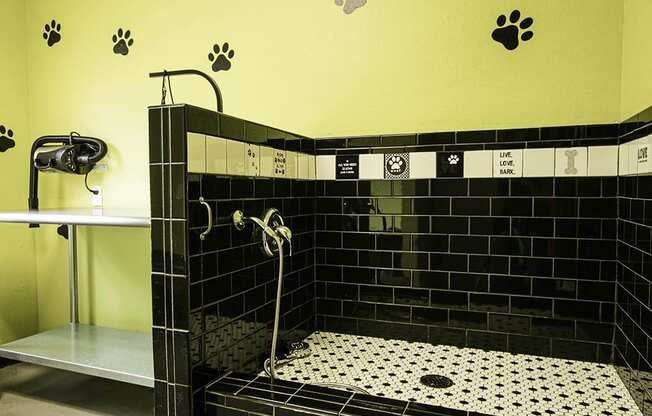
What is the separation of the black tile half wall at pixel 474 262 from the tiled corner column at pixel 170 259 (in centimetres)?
80

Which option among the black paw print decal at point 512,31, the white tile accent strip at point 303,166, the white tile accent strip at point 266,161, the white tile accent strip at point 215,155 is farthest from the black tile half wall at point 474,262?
the white tile accent strip at point 215,155

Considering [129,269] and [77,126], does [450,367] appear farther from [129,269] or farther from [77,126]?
[77,126]

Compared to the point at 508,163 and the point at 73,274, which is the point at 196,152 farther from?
the point at 73,274

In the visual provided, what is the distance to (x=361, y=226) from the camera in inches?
70.6

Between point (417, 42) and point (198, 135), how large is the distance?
39.9 inches

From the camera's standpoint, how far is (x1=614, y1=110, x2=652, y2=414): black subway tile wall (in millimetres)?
1133

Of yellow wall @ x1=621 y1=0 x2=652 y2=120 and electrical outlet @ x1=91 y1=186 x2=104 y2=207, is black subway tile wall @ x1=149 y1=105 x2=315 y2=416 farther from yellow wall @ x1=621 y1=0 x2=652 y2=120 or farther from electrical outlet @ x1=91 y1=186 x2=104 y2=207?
electrical outlet @ x1=91 y1=186 x2=104 y2=207

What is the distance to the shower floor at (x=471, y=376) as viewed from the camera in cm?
120

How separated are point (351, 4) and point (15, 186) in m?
2.07

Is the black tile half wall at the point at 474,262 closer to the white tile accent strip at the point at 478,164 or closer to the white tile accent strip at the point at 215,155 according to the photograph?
the white tile accent strip at the point at 478,164

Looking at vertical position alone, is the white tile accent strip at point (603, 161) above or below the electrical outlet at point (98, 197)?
above

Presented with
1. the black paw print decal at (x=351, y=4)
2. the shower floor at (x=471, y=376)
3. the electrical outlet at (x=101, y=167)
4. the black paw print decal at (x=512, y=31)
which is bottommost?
the shower floor at (x=471, y=376)

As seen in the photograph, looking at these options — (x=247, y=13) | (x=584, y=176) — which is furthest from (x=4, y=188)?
(x=584, y=176)

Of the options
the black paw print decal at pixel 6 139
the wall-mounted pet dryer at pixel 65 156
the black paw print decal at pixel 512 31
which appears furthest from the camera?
the black paw print decal at pixel 6 139
